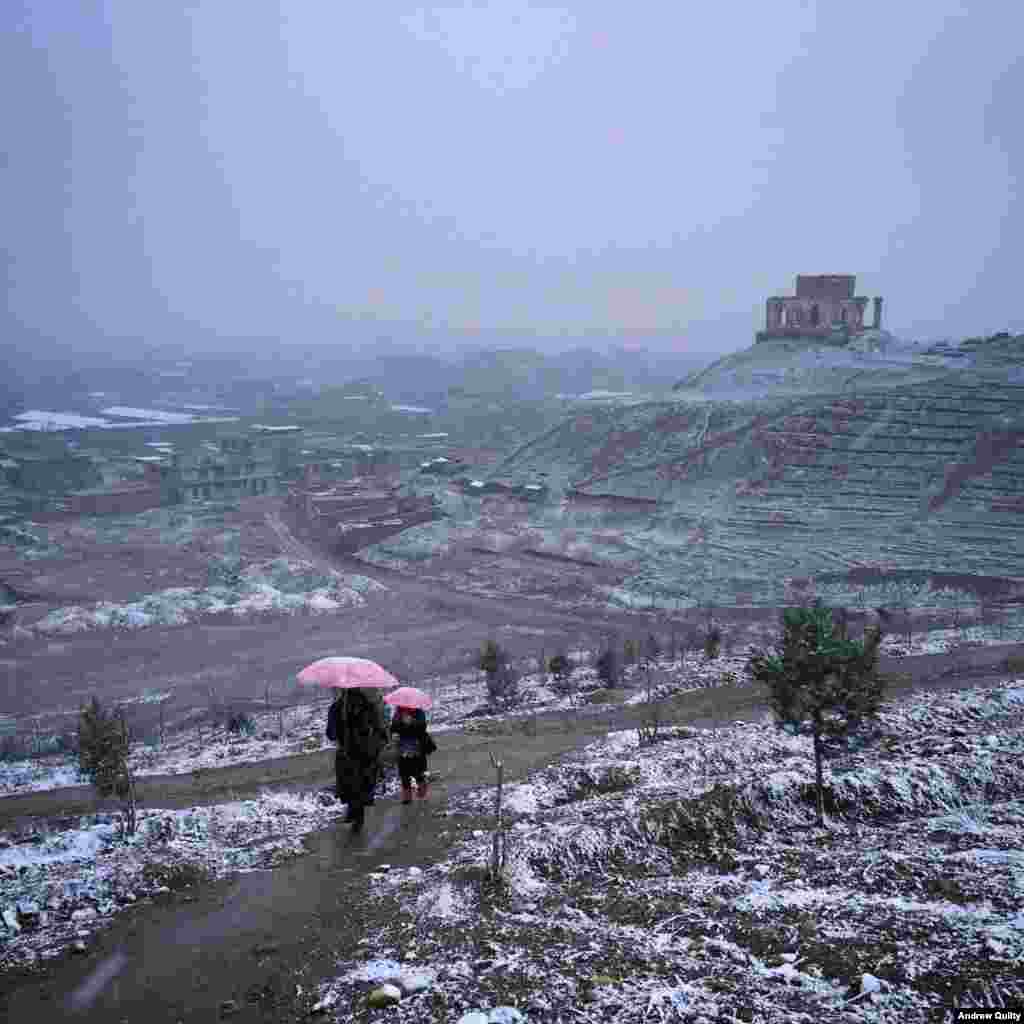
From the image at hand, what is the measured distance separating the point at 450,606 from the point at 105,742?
21087mm

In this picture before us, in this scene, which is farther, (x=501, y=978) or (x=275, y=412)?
(x=275, y=412)

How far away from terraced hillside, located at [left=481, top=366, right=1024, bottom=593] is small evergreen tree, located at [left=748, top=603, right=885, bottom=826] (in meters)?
23.9

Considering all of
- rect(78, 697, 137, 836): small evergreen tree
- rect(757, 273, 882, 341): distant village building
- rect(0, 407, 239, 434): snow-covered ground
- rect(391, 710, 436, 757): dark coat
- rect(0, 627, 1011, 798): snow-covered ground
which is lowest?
rect(0, 407, 239, 434): snow-covered ground

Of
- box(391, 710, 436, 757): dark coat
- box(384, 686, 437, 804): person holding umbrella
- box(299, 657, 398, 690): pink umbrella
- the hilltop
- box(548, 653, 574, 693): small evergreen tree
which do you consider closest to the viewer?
box(299, 657, 398, 690): pink umbrella

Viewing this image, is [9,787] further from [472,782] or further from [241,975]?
[241,975]

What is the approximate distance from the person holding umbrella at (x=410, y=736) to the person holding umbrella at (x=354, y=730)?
0.61 meters

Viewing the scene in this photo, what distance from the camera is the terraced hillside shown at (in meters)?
36.7

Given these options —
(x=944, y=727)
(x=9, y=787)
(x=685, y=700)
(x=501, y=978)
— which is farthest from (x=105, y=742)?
(x=944, y=727)

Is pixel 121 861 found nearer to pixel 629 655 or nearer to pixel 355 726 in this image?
pixel 355 726

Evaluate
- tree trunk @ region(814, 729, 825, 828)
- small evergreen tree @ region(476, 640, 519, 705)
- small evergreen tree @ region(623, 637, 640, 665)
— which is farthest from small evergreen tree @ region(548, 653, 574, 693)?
tree trunk @ region(814, 729, 825, 828)

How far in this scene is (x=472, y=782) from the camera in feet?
36.8

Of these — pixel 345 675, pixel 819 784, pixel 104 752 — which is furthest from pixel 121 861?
pixel 819 784

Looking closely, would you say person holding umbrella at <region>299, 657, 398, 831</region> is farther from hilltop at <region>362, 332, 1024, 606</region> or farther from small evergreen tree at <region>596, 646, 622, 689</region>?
hilltop at <region>362, 332, 1024, 606</region>

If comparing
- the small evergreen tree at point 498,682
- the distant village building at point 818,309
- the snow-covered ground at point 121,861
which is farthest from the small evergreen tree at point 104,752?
the distant village building at point 818,309
